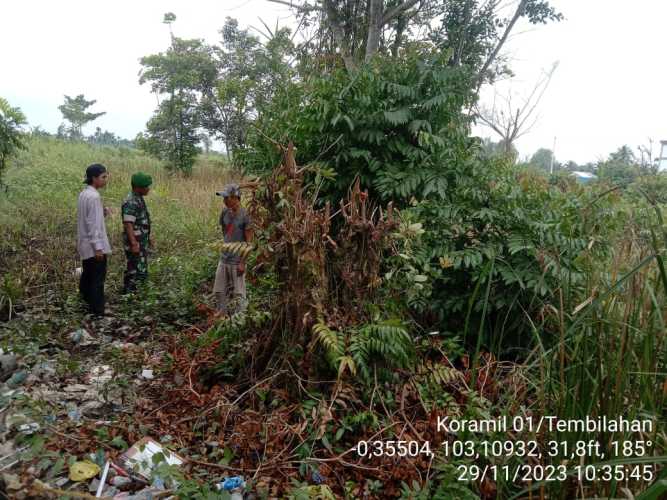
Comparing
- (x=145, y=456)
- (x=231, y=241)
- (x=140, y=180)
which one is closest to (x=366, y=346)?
(x=145, y=456)

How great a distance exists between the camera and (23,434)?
2627 millimetres

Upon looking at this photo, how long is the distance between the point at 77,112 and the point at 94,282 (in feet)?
99.2

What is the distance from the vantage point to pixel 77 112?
3055 centimetres

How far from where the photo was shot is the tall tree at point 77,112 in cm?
3023

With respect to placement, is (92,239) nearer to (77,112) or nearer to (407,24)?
(407,24)

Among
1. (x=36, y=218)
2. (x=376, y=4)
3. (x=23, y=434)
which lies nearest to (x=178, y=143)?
(x=36, y=218)

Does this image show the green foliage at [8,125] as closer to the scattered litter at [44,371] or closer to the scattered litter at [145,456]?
the scattered litter at [44,371]

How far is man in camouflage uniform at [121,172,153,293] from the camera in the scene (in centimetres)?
541

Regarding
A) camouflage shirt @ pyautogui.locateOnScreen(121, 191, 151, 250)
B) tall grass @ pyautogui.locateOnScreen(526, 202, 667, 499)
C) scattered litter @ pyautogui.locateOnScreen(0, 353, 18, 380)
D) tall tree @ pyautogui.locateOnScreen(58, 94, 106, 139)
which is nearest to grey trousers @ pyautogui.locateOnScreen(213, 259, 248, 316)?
camouflage shirt @ pyautogui.locateOnScreen(121, 191, 151, 250)

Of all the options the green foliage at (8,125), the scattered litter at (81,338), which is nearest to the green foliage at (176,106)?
the green foliage at (8,125)

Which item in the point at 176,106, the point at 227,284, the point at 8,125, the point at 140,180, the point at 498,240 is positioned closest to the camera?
the point at 498,240

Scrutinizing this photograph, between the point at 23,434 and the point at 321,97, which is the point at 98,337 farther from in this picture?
the point at 321,97

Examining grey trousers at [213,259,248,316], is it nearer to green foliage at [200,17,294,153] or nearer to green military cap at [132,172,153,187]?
green military cap at [132,172,153,187]

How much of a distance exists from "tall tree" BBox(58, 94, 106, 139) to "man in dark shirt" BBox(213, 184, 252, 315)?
2933 cm
